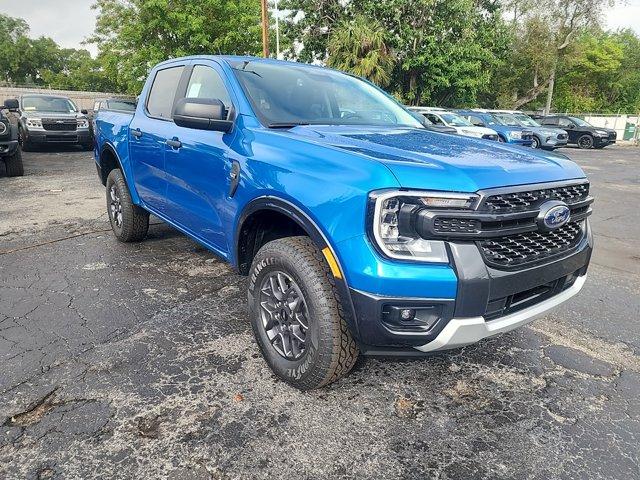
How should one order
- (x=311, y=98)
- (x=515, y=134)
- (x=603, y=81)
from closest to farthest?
1. (x=311, y=98)
2. (x=515, y=134)
3. (x=603, y=81)

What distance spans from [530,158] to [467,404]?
53.6 inches

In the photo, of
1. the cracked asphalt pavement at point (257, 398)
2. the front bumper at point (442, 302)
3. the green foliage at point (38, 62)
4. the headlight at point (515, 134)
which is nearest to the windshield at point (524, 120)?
the headlight at point (515, 134)

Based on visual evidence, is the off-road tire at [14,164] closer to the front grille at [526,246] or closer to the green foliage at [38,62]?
the front grille at [526,246]

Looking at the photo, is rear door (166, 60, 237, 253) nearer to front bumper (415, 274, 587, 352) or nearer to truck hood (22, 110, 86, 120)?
front bumper (415, 274, 587, 352)

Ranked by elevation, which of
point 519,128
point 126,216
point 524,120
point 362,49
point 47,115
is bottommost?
point 126,216

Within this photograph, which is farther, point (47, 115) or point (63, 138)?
point (63, 138)

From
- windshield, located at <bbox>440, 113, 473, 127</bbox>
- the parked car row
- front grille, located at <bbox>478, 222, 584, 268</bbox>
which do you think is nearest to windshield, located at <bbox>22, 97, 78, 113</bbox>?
the parked car row

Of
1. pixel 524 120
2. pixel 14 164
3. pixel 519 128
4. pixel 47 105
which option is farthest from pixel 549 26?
pixel 14 164

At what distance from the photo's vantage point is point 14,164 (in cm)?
951

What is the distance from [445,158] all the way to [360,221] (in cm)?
55

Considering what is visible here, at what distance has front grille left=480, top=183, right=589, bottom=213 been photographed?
206 cm

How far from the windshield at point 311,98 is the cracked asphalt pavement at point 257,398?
1.52m

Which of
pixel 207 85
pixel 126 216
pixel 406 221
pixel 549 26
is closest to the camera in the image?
pixel 406 221

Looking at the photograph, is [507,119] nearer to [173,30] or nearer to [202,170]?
[173,30]
